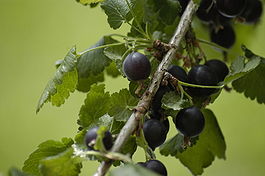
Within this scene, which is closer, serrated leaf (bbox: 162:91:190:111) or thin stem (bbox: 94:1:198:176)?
thin stem (bbox: 94:1:198:176)

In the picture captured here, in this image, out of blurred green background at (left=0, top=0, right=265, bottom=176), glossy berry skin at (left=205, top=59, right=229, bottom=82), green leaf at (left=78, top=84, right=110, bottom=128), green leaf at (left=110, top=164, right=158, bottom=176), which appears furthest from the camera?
blurred green background at (left=0, top=0, right=265, bottom=176)

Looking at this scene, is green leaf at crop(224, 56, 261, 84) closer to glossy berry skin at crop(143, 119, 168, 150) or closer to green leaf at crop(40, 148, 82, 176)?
glossy berry skin at crop(143, 119, 168, 150)

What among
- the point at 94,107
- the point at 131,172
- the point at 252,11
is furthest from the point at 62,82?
the point at 252,11

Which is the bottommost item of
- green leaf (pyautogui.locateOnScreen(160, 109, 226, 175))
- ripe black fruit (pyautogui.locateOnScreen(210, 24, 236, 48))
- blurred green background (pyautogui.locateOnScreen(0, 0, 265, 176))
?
blurred green background (pyautogui.locateOnScreen(0, 0, 265, 176))

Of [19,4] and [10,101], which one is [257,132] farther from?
[19,4]

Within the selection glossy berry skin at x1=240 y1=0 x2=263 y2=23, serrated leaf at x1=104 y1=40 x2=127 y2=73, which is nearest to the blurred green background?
glossy berry skin at x1=240 y1=0 x2=263 y2=23

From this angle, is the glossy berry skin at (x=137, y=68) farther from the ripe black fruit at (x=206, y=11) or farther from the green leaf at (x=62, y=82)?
the ripe black fruit at (x=206, y=11)
